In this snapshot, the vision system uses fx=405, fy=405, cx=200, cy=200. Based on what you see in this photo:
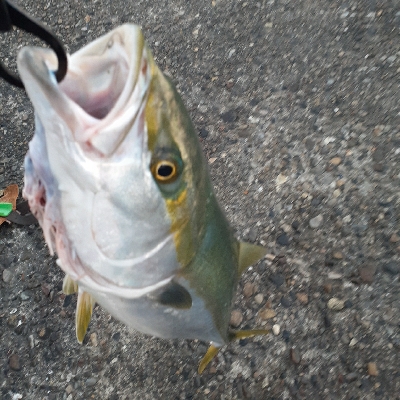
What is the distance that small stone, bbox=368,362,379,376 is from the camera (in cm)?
190

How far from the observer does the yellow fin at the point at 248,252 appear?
1484mm

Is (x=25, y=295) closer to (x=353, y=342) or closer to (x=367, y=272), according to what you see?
(x=353, y=342)

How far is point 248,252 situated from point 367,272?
0.91m

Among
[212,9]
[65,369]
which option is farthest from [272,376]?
[212,9]

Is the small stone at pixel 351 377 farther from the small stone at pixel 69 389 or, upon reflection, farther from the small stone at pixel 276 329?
the small stone at pixel 69 389

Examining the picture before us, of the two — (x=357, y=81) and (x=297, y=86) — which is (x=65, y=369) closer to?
(x=297, y=86)

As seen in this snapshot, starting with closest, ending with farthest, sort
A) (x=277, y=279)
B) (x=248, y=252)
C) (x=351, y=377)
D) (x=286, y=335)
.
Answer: (x=248, y=252) → (x=351, y=377) → (x=286, y=335) → (x=277, y=279)

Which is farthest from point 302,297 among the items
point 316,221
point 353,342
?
point 316,221

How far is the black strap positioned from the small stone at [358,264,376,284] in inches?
70.4

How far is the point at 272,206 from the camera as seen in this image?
2.26m

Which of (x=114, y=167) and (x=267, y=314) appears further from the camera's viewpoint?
(x=267, y=314)

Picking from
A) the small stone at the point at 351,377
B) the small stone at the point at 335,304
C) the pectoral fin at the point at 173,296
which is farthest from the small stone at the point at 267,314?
the pectoral fin at the point at 173,296

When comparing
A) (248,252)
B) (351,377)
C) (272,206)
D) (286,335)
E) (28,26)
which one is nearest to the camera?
(28,26)

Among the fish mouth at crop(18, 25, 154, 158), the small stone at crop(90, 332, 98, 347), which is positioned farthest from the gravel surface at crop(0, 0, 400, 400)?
the fish mouth at crop(18, 25, 154, 158)
